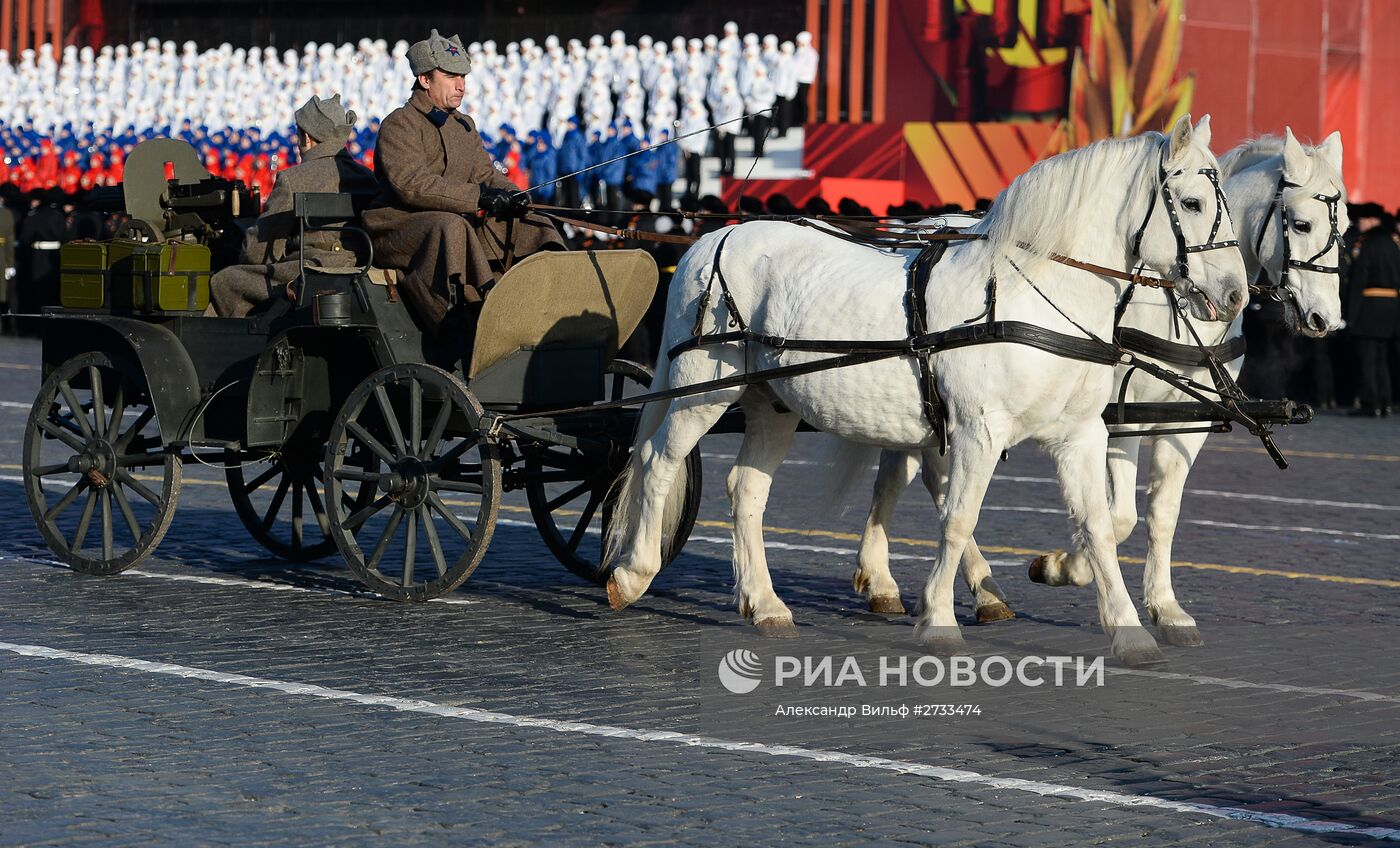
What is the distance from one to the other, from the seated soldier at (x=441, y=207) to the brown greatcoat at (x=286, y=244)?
0.92 feet

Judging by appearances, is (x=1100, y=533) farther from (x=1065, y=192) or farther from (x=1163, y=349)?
(x=1065, y=192)

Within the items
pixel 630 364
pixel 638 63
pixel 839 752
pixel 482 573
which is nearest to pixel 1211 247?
pixel 839 752

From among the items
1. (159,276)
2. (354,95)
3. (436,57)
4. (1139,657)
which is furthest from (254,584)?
(354,95)

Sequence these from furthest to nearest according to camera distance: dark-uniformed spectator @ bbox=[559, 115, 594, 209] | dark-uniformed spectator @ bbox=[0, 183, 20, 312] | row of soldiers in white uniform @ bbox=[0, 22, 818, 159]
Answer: row of soldiers in white uniform @ bbox=[0, 22, 818, 159] < dark-uniformed spectator @ bbox=[559, 115, 594, 209] < dark-uniformed spectator @ bbox=[0, 183, 20, 312]

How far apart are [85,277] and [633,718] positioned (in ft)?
13.9

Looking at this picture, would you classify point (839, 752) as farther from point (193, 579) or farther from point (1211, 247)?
point (193, 579)

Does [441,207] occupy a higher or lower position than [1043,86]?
lower

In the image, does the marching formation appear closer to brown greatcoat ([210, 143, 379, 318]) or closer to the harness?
brown greatcoat ([210, 143, 379, 318])

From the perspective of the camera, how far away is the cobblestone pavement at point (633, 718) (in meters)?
5.13

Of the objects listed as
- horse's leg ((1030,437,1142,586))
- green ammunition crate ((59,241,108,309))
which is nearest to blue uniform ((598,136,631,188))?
green ammunition crate ((59,241,108,309))

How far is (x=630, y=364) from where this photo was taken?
9.41 meters

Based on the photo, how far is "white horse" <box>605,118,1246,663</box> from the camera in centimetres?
721

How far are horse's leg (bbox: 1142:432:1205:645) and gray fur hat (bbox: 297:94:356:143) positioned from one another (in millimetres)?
3907

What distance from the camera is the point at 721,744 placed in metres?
6.01
